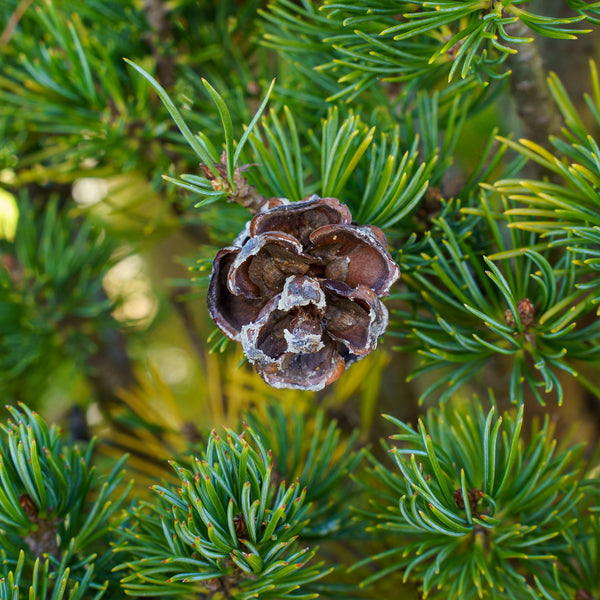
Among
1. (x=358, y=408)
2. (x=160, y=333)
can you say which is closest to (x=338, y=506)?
(x=358, y=408)

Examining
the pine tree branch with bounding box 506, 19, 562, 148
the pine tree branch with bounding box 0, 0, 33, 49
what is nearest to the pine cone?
the pine tree branch with bounding box 506, 19, 562, 148

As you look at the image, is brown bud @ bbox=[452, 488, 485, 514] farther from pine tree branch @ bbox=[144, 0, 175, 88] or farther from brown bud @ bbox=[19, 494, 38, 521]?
pine tree branch @ bbox=[144, 0, 175, 88]

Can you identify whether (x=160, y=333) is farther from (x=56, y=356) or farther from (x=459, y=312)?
(x=459, y=312)

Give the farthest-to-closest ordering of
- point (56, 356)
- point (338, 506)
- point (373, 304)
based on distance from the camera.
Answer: point (56, 356) → point (338, 506) → point (373, 304)

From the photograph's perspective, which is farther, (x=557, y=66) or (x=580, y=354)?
(x=557, y=66)

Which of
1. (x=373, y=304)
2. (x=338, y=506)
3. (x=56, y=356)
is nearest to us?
(x=373, y=304)

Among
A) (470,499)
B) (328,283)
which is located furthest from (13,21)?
(470,499)

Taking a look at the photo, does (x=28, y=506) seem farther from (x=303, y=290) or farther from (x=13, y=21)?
(x=13, y=21)
